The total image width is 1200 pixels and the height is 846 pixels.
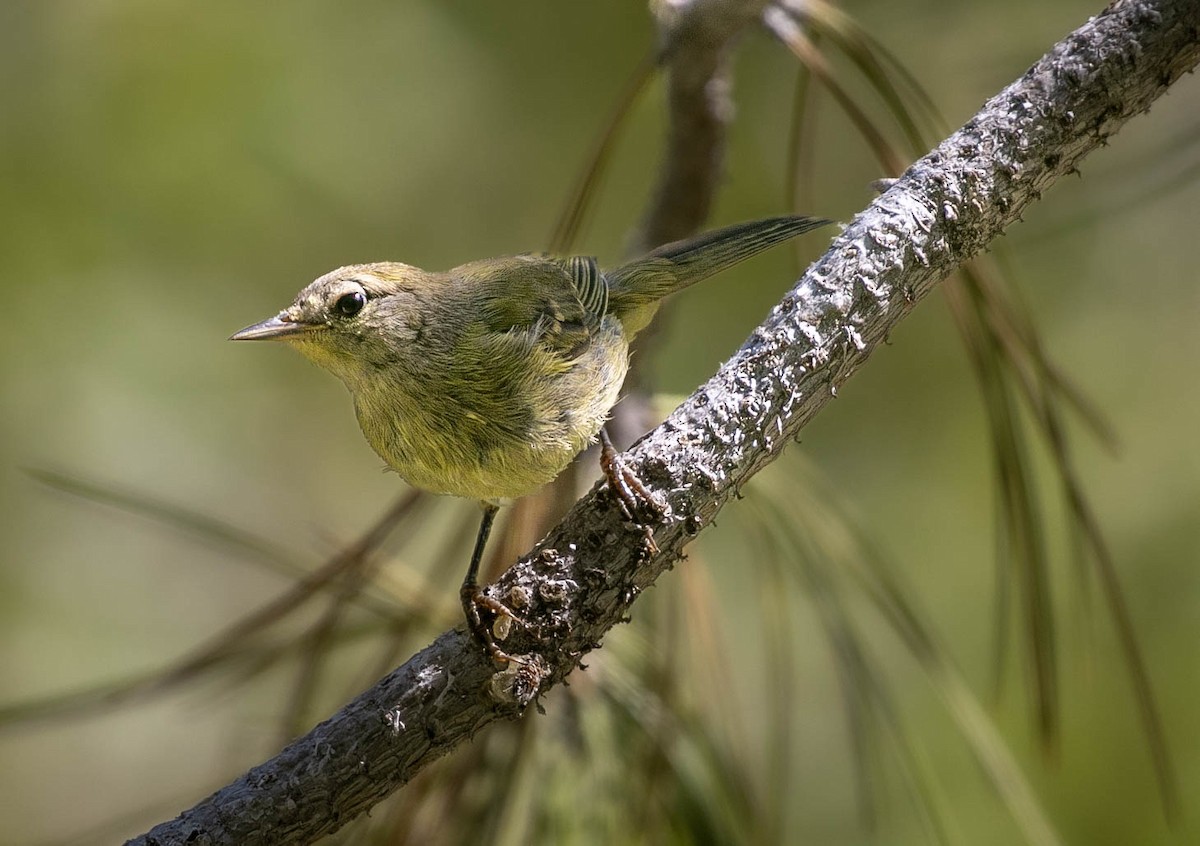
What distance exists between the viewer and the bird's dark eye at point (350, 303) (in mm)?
1820

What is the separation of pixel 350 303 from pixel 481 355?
232mm

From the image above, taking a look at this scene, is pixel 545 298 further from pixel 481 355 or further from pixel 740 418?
pixel 740 418

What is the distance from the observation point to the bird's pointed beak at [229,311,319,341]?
5.53ft

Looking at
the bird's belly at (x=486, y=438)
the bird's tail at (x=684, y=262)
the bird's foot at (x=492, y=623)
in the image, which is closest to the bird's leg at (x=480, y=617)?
the bird's foot at (x=492, y=623)

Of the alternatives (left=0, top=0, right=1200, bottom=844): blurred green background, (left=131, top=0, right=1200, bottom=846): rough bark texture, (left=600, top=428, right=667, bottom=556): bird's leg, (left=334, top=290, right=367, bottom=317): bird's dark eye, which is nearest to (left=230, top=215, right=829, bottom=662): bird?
(left=334, top=290, right=367, bottom=317): bird's dark eye

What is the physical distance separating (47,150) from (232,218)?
582mm

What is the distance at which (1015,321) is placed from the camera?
1.83m

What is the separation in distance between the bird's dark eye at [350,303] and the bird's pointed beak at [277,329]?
49 millimetres

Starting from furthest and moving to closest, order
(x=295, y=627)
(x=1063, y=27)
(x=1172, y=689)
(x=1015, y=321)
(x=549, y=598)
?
1. (x=1063, y=27)
2. (x=1172, y=689)
3. (x=295, y=627)
4. (x=1015, y=321)
5. (x=549, y=598)

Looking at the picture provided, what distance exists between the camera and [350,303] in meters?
1.83

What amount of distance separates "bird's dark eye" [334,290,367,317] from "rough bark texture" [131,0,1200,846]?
0.64m

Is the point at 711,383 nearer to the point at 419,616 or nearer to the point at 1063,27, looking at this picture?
the point at 419,616

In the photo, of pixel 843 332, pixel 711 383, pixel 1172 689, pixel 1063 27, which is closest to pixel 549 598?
pixel 711 383

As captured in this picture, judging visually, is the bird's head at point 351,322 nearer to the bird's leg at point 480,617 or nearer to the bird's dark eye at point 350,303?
the bird's dark eye at point 350,303
